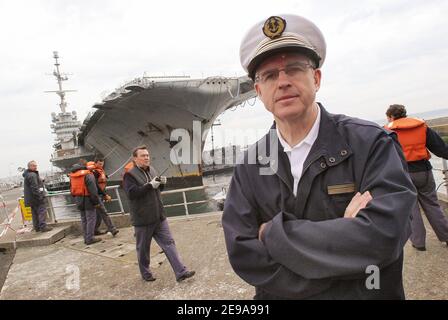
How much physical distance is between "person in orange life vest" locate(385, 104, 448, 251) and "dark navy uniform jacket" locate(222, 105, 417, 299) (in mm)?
2943

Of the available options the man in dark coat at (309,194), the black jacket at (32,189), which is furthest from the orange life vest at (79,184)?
the man in dark coat at (309,194)

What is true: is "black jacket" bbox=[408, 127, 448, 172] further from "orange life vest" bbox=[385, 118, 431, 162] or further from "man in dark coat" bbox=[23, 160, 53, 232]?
"man in dark coat" bbox=[23, 160, 53, 232]

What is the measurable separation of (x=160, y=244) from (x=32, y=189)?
5056 millimetres

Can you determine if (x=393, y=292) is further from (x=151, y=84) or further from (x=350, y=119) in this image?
(x=151, y=84)

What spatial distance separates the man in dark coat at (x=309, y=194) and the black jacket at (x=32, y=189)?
758cm

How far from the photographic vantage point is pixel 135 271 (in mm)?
4621

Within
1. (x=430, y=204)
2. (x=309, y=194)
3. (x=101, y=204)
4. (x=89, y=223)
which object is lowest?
(x=89, y=223)

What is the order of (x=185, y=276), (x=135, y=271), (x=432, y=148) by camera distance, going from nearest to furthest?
(x=432, y=148), (x=185, y=276), (x=135, y=271)

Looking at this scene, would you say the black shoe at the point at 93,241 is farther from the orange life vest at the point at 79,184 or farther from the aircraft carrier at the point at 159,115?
the aircraft carrier at the point at 159,115

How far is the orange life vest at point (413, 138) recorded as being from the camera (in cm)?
367

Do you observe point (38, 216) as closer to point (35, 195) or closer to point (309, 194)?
point (35, 195)

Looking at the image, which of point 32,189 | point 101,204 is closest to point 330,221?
point 101,204

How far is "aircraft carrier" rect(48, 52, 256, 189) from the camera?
18.5 m
